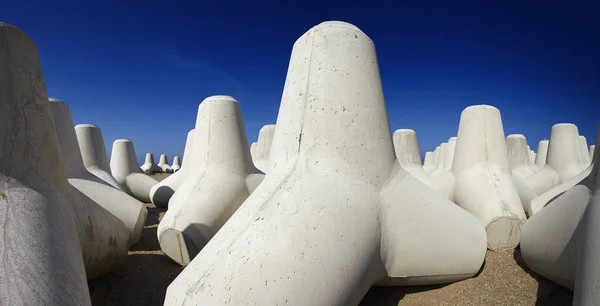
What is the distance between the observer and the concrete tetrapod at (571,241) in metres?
1.52

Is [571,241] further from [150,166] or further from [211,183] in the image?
[150,166]

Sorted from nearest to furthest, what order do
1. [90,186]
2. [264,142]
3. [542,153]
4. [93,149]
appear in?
1. [90,186]
2. [93,149]
3. [264,142]
4. [542,153]

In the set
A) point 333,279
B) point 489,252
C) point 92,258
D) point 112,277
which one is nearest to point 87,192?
point 112,277

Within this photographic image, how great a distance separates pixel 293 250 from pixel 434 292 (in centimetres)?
139

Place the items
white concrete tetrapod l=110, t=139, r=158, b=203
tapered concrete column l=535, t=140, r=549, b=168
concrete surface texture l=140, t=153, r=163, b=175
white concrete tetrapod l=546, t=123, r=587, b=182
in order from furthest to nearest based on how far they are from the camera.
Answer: concrete surface texture l=140, t=153, r=163, b=175
tapered concrete column l=535, t=140, r=549, b=168
white concrete tetrapod l=110, t=139, r=158, b=203
white concrete tetrapod l=546, t=123, r=587, b=182

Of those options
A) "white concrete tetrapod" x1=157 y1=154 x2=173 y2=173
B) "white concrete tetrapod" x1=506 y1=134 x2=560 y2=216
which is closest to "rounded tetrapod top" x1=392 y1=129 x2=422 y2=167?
"white concrete tetrapod" x1=506 y1=134 x2=560 y2=216

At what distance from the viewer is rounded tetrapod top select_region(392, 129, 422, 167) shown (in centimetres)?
677

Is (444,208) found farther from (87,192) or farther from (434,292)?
(87,192)

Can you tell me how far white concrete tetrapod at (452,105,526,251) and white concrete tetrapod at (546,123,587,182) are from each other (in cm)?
309

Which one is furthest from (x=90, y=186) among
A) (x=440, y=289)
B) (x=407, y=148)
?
(x=407, y=148)

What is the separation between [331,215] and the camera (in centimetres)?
194

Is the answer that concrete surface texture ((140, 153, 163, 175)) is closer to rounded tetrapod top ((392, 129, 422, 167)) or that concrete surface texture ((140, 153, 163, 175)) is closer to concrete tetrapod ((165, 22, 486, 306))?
rounded tetrapod top ((392, 129, 422, 167))

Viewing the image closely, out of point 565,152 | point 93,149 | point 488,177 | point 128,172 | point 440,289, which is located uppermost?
point 565,152

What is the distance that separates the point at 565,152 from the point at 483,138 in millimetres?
3479
